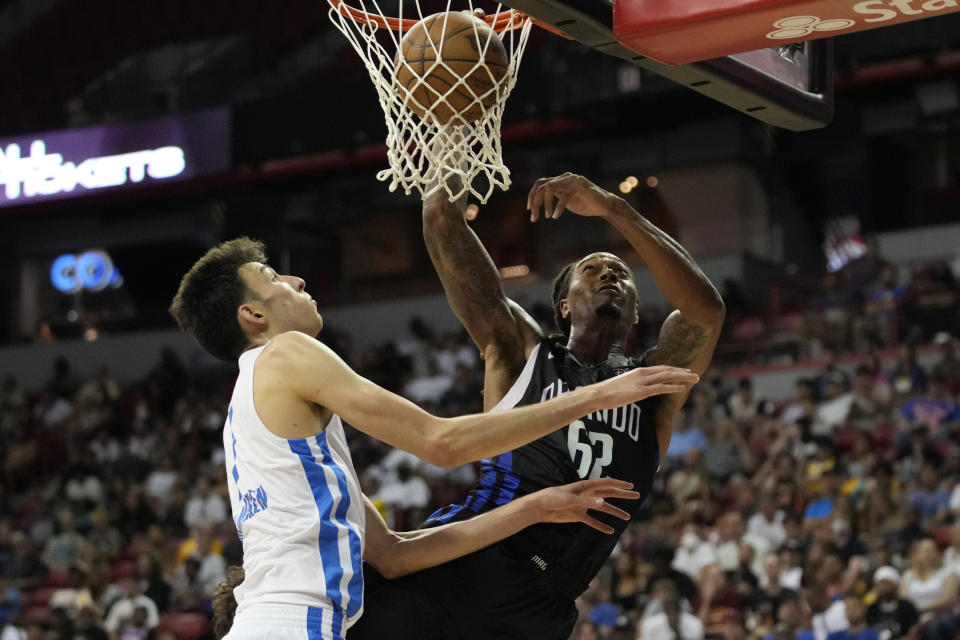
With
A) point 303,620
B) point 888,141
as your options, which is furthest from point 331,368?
point 888,141

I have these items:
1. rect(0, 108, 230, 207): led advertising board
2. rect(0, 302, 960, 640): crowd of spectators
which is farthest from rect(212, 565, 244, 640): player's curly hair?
rect(0, 108, 230, 207): led advertising board

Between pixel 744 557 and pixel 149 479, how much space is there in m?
7.92

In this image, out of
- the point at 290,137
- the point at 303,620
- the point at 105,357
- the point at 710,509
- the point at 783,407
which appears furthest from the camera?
the point at 105,357

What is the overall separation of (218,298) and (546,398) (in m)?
1.10

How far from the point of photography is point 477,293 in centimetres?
427

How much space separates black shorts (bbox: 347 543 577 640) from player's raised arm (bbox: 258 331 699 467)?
26.8 inches

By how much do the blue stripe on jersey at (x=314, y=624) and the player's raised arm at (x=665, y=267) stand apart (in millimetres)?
1421

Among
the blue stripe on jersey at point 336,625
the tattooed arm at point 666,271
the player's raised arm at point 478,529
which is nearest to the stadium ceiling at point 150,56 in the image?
the tattooed arm at point 666,271

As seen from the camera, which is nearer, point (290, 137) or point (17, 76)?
point (290, 137)

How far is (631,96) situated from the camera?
14.8m

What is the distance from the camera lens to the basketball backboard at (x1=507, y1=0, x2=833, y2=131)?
11.5 feet

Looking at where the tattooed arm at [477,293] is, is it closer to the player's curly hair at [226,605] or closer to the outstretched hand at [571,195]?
the outstretched hand at [571,195]

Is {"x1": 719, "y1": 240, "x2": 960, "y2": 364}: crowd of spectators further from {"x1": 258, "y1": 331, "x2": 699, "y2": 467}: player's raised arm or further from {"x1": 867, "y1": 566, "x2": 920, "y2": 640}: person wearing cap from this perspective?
{"x1": 258, "y1": 331, "x2": 699, "y2": 467}: player's raised arm

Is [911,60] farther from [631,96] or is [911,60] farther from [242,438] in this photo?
[242,438]
